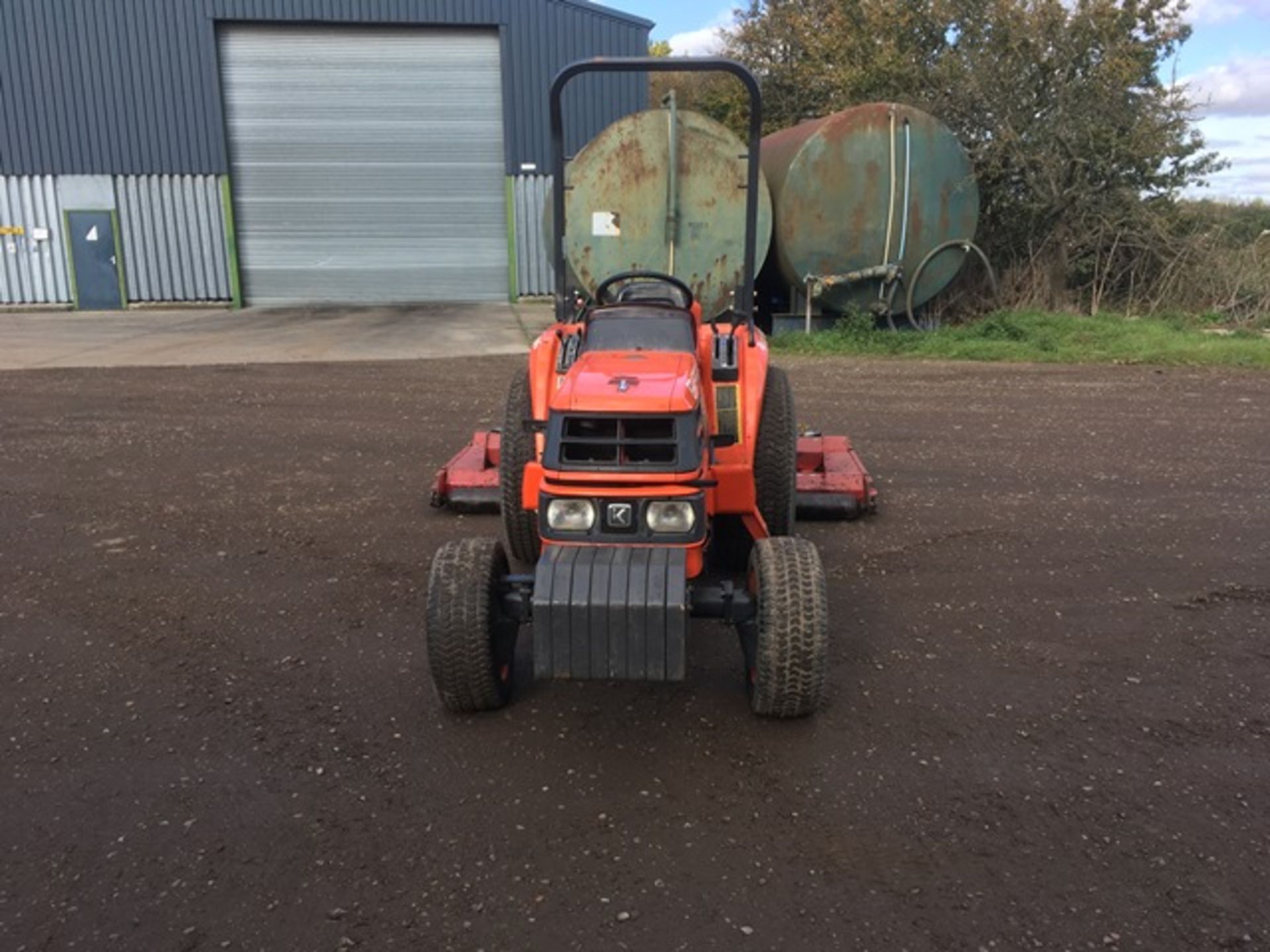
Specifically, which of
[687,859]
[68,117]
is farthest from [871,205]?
[68,117]

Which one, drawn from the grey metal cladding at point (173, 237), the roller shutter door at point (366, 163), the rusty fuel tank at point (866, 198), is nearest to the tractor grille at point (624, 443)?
the rusty fuel tank at point (866, 198)

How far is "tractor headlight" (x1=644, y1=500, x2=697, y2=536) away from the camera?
11.6 ft

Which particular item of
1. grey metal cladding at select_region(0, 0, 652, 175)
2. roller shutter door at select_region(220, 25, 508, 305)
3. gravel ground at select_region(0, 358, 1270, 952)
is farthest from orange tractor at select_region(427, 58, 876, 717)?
roller shutter door at select_region(220, 25, 508, 305)

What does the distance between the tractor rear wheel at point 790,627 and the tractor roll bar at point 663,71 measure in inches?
63.6

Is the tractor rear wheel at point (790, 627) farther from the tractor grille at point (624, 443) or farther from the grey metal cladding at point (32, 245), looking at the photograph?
the grey metal cladding at point (32, 245)

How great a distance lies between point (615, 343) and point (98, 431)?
6.26 meters

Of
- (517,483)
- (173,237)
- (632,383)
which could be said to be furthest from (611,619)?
(173,237)

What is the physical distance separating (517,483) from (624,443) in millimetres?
1273

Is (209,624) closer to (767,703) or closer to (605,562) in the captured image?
(605,562)

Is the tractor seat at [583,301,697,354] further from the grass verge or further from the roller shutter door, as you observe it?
the roller shutter door

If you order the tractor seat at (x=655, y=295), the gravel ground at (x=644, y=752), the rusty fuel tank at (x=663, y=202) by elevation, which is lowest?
the gravel ground at (x=644, y=752)

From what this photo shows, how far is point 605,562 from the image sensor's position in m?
3.31

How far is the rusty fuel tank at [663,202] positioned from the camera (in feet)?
36.3

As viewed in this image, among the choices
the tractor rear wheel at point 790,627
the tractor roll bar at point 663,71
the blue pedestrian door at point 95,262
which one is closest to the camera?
the tractor rear wheel at point 790,627
